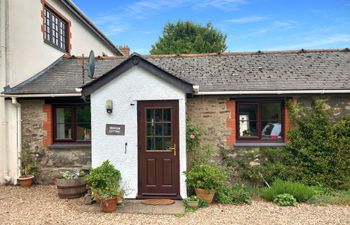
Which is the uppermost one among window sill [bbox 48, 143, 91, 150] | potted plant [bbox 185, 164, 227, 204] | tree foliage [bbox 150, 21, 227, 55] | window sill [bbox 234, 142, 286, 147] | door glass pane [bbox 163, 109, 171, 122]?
tree foliage [bbox 150, 21, 227, 55]

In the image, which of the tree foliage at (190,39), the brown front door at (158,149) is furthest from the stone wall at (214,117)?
the tree foliage at (190,39)

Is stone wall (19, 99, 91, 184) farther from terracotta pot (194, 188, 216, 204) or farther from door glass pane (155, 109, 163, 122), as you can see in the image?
terracotta pot (194, 188, 216, 204)

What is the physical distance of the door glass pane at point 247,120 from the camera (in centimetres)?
861

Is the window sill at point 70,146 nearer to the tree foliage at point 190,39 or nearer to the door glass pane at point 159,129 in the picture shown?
the door glass pane at point 159,129

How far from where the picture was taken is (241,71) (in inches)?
376

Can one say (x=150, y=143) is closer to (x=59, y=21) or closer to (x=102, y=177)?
(x=102, y=177)

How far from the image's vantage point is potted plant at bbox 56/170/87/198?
289 inches

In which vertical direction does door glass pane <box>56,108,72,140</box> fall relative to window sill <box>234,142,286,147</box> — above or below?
above

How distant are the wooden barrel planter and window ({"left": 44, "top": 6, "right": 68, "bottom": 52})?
627 centimetres

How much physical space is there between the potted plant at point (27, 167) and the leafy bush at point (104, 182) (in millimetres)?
3423

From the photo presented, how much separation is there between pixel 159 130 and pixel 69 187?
2.92 meters

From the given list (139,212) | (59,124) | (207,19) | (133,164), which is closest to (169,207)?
(139,212)

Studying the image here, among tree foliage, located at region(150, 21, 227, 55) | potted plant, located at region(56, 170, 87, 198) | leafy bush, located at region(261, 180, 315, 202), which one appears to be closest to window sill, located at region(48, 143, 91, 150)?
potted plant, located at region(56, 170, 87, 198)

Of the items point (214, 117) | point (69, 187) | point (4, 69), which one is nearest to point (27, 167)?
point (69, 187)
